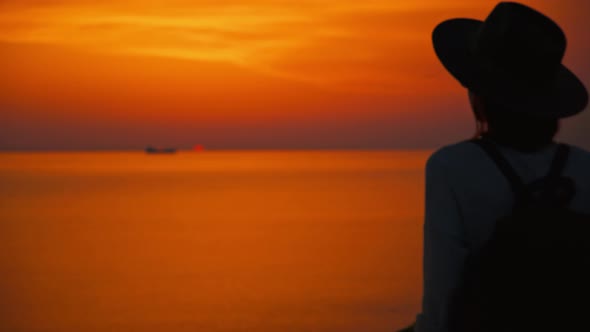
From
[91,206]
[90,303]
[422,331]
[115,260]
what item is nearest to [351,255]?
[115,260]

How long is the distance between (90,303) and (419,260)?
336 inches

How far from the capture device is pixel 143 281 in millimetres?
14992

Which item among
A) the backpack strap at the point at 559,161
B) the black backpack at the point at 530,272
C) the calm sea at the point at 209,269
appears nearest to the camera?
the black backpack at the point at 530,272

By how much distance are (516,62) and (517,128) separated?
164mm

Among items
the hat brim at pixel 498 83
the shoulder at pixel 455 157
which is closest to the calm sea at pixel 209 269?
the hat brim at pixel 498 83

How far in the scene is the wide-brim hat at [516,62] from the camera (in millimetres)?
1757

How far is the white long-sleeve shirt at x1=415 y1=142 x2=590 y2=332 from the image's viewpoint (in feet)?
5.50

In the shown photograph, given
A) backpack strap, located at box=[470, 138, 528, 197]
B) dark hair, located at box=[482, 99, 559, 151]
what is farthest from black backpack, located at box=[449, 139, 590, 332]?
dark hair, located at box=[482, 99, 559, 151]

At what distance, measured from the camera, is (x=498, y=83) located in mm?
1757

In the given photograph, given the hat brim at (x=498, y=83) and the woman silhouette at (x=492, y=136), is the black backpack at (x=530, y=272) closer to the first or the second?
the woman silhouette at (x=492, y=136)

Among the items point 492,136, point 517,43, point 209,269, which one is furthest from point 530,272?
point 209,269

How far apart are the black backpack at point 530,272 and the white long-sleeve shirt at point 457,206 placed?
0.10ft

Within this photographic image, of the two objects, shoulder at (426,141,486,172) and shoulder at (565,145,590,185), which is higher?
shoulder at (426,141,486,172)

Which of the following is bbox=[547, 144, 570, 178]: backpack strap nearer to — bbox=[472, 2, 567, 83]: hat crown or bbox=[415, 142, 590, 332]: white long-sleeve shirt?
bbox=[415, 142, 590, 332]: white long-sleeve shirt
